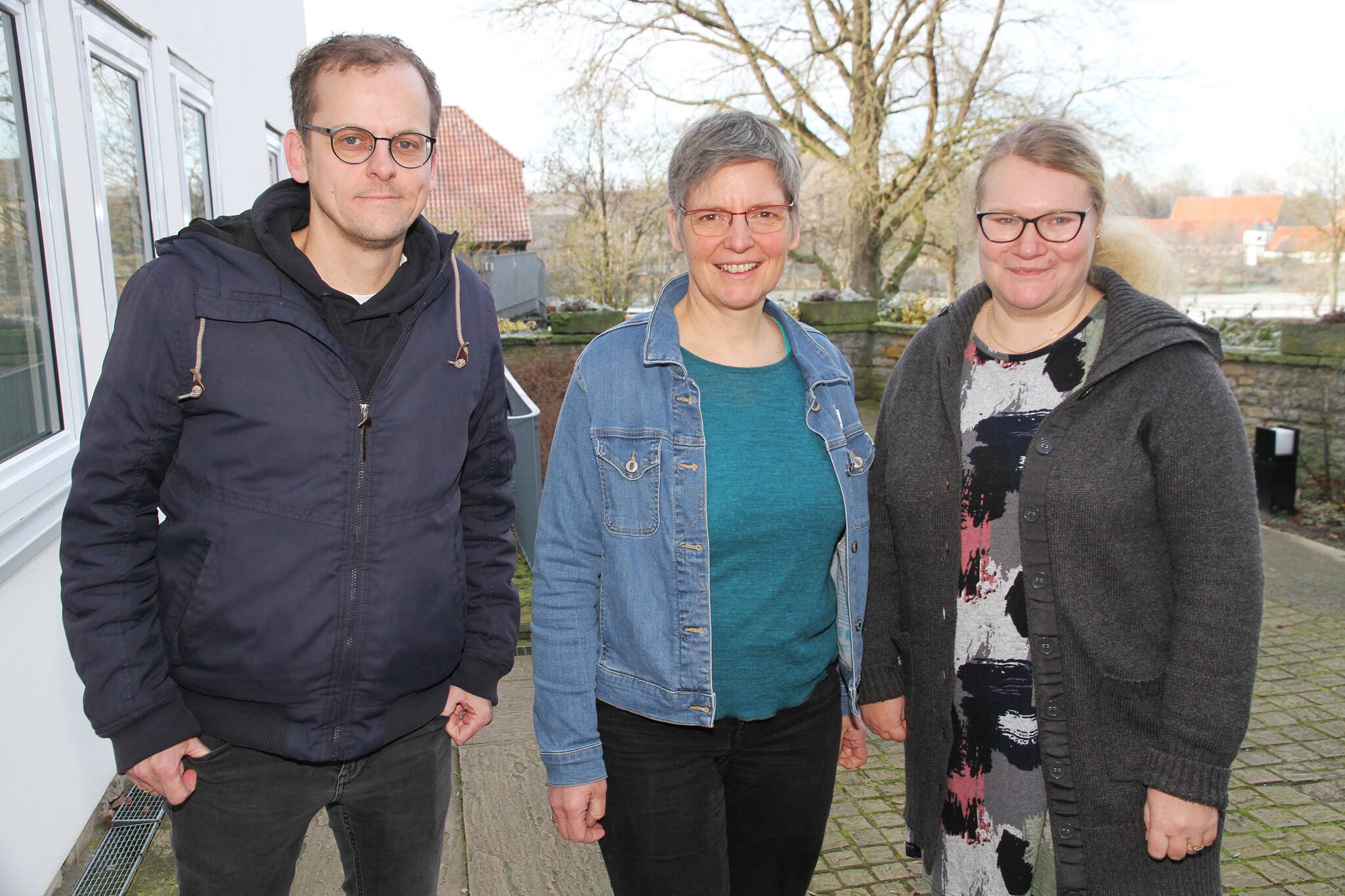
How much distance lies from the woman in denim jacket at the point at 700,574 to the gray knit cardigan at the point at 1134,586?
1.19 feet

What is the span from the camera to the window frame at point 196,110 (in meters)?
4.99

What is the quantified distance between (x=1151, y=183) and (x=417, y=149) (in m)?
20.8

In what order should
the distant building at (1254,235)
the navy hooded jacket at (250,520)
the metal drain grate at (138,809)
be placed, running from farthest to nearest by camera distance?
1. the distant building at (1254,235)
2. the metal drain grate at (138,809)
3. the navy hooded jacket at (250,520)

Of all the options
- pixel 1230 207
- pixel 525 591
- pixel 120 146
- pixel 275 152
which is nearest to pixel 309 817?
pixel 120 146

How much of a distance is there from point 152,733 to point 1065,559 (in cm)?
178

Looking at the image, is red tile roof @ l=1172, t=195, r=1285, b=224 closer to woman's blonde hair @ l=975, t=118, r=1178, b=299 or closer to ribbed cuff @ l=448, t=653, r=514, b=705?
woman's blonde hair @ l=975, t=118, r=1178, b=299

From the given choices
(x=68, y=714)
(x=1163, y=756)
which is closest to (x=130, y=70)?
(x=68, y=714)

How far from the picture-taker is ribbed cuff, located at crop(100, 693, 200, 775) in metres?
1.62

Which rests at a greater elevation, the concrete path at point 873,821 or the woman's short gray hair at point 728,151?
the woman's short gray hair at point 728,151

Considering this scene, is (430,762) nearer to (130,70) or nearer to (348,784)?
(348,784)

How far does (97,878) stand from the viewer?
9.49 ft

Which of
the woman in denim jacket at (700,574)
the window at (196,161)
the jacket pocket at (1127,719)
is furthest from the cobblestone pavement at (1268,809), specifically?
the window at (196,161)

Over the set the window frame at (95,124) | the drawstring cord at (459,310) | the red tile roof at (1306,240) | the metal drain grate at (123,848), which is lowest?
the metal drain grate at (123,848)

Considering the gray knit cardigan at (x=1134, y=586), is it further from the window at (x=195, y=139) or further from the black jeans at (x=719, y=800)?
the window at (x=195, y=139)
